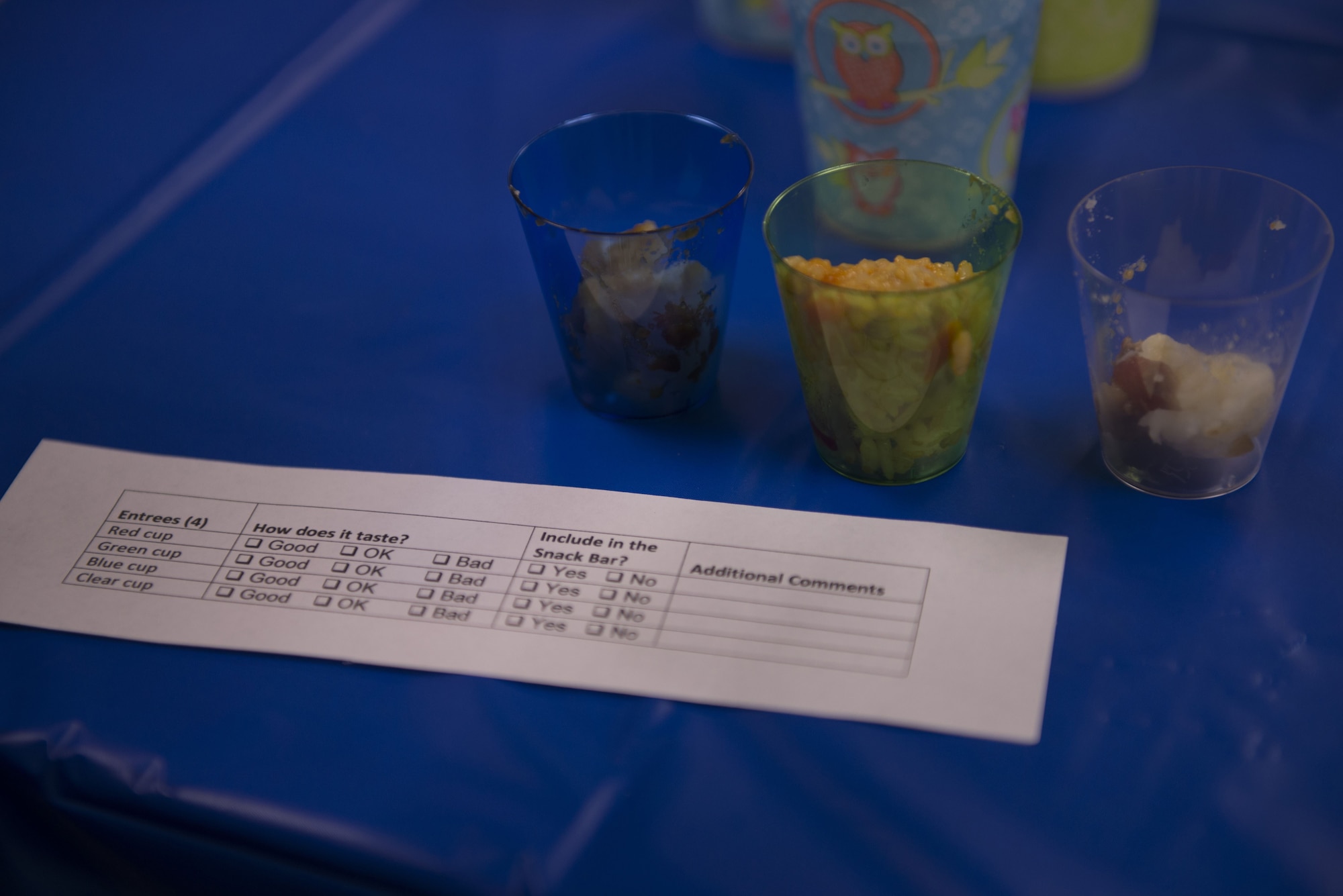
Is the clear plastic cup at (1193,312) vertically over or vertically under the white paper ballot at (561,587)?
over

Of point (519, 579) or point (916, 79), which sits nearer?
point (519, 579)

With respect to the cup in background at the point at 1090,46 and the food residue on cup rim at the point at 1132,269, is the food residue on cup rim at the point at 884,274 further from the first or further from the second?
the cup in background at the point at 1090,46

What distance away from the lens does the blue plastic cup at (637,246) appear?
0.54 metres

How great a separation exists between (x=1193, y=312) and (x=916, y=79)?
0.24 metres

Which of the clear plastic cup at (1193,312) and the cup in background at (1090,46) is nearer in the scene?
the clear plastic cup at (1193,312)

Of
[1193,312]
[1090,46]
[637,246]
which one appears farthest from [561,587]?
[1090,46]

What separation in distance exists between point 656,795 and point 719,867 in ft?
0.13

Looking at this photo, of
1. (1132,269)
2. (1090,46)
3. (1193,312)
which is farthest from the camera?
(1090,46)

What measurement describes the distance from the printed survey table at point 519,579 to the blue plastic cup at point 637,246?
0.10 meters

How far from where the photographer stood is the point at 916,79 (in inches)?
24.7

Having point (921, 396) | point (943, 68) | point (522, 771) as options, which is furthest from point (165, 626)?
point (943, 68)

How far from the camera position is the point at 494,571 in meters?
0.52

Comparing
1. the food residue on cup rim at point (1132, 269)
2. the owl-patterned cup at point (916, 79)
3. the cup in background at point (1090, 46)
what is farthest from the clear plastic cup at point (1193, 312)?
the cup in background at point (1090, 46)

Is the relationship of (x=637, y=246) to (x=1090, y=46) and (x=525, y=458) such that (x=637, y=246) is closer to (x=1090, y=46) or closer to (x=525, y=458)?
(x=525, y=458)
